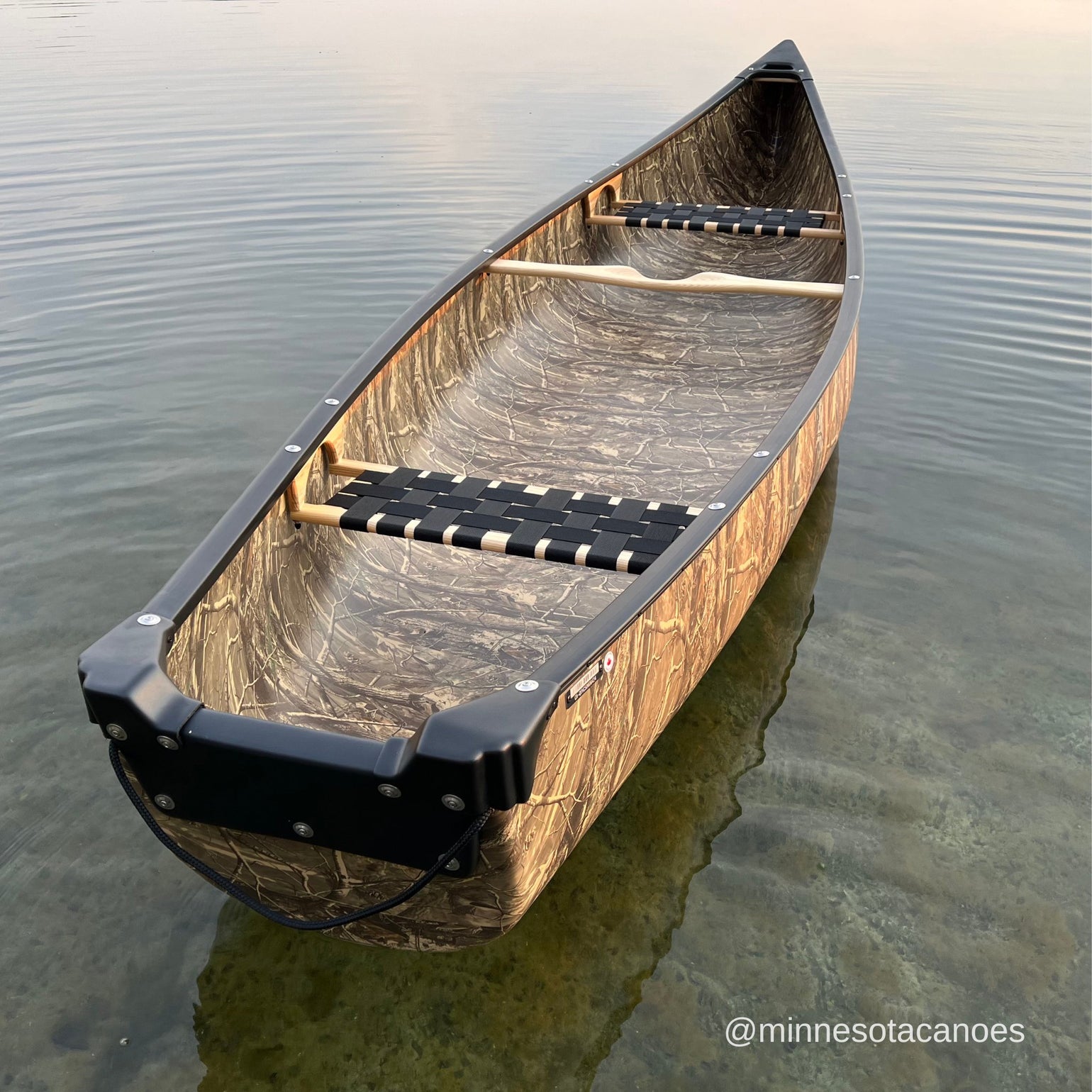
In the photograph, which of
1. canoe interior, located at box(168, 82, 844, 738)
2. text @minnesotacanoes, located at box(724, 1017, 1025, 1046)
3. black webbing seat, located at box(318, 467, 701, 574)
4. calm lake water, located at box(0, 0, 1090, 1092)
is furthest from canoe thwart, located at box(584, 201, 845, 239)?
text @minnesotacanoes, located at box(724, 1017, 1025, 1046)

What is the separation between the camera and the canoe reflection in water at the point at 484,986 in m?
2.05

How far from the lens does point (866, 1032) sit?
2.13 metres

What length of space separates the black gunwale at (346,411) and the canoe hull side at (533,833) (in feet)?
0.13

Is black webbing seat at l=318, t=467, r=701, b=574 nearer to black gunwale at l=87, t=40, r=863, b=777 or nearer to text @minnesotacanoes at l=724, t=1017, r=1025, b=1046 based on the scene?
black gunwale at l=87, t=40, r=863, b=777

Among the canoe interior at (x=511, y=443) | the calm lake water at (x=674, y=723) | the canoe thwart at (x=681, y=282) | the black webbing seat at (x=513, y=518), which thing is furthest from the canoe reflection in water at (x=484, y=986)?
the canoe thwart at (x=681, y=282)

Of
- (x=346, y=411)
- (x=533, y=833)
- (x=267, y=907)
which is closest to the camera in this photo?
(x=533, y=833)

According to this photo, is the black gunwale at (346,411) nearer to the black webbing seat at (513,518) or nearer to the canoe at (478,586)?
the canoe at (478,586)

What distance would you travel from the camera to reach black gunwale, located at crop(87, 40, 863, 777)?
1.85 m

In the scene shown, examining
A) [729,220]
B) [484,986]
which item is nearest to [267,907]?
[484,986]

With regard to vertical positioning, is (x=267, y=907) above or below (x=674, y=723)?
above

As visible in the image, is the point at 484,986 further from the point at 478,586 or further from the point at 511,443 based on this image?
the point at 511,443

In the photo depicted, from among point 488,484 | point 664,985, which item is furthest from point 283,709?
point 664,985

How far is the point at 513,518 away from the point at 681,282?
175 cm

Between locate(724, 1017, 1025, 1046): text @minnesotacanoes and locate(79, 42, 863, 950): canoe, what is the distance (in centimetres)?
56
